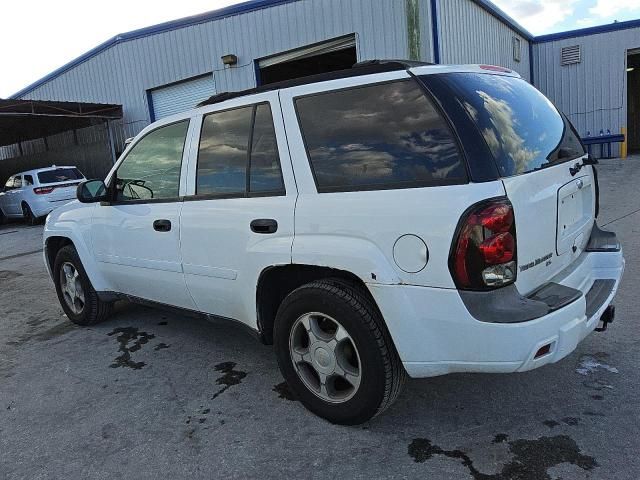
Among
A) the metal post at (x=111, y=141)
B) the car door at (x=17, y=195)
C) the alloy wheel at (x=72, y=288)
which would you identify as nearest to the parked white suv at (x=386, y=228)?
the alloy wheel at (x=72, y=288)

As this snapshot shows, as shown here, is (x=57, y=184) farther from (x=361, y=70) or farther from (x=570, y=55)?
(x=570, y=55)

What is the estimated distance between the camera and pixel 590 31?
18.5 m

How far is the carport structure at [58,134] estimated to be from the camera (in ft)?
56.1

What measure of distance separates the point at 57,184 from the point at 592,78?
60.9ft

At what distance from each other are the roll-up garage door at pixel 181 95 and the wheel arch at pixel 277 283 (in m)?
12.8

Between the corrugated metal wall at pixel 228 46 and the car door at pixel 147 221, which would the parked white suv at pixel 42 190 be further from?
the car door at pixel 147 221

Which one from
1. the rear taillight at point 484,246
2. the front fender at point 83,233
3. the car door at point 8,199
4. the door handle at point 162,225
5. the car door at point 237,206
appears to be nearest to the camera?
the rear taillight at point 484,246

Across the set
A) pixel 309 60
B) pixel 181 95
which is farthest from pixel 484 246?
pixel 181 95

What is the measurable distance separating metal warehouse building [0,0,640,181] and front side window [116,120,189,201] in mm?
8372

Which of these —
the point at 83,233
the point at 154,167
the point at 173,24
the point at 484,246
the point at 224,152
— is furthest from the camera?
the point at 173,24

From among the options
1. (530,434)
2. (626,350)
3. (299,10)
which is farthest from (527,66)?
(530,434)

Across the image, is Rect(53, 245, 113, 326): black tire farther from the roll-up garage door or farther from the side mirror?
the roll-up garage door

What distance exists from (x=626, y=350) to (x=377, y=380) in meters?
2.03

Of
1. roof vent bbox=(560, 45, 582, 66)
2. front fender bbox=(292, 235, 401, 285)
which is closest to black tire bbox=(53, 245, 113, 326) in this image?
front fender bbox=(292, 235, 401, 285)
